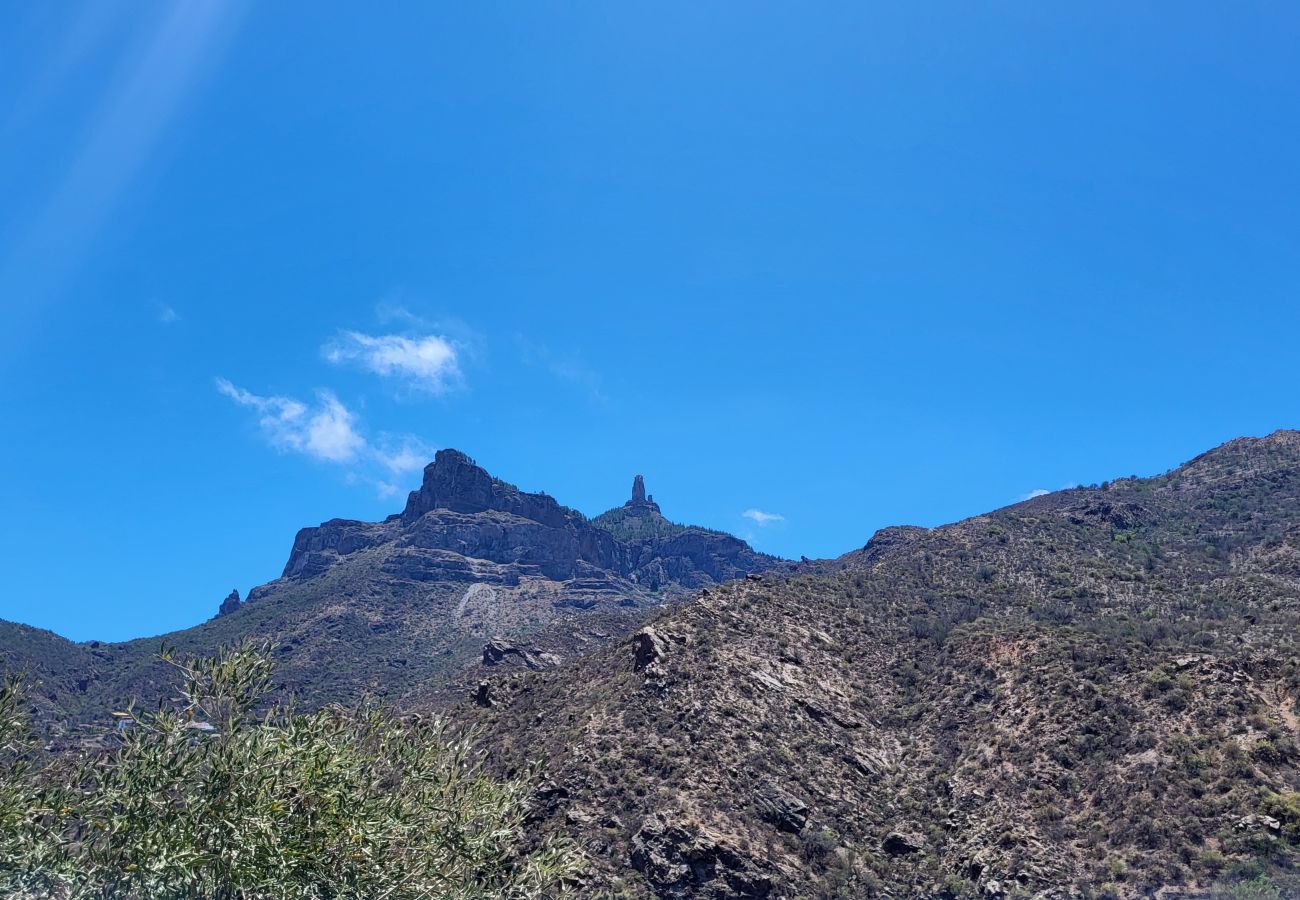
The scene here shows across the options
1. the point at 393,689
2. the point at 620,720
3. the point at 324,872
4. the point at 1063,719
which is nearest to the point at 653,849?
the point at 620,720

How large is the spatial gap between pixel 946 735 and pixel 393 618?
105 m

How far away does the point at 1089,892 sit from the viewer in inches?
1240

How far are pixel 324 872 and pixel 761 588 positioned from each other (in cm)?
5058

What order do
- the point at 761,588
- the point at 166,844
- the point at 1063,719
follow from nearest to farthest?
the point at 166,844 → the point at 1063,719 → the point at 761,588

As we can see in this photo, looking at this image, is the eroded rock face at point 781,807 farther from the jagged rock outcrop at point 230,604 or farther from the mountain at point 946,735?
the jagged rock outcrop at point 230,604

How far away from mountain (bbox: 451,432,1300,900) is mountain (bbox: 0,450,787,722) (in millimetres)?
31845

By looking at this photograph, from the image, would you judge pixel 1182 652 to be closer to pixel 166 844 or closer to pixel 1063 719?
pixel 1063 719

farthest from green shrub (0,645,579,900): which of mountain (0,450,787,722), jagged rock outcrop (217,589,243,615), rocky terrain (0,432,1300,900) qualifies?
jagged rock outcrop (217,589,243,615)

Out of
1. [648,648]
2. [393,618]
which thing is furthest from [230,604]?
[648,648]

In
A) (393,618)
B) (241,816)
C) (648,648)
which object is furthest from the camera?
(393,618)

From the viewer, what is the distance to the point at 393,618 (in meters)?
133

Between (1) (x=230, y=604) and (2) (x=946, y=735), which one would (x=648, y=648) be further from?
(1) (x=230, y=604)

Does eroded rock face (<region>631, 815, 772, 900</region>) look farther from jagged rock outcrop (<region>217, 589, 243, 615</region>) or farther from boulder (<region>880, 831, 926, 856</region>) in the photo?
jagged rock outcrop (<region>217, 589, 243, 615</region>)

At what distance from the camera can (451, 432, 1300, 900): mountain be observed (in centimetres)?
3375
